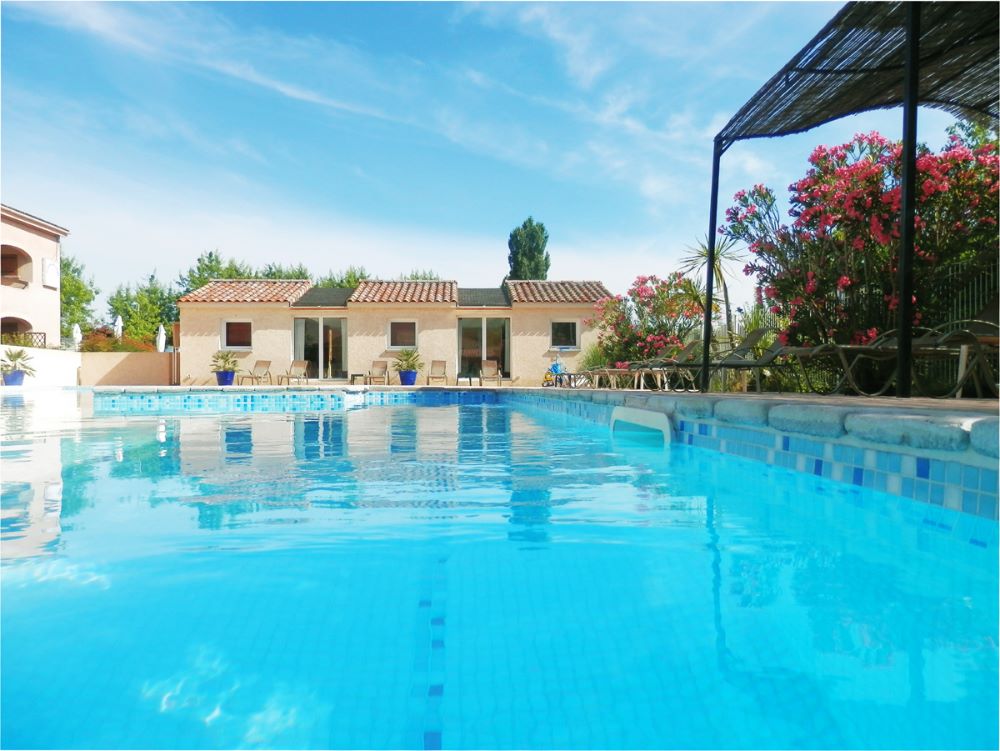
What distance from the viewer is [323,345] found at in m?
19.9

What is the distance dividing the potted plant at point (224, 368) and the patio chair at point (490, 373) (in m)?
6.69

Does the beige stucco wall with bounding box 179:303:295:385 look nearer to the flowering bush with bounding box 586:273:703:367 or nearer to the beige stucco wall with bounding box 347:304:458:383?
the beige stucco wall with bounding box 347:304:458:383

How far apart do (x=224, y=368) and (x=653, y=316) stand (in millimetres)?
11510

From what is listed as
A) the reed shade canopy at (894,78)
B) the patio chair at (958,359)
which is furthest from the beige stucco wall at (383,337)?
the reed shade canopy at (894,78)

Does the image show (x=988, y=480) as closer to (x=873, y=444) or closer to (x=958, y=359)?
(x=873, y=444)

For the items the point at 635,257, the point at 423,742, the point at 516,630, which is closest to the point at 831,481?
the point at 516,630

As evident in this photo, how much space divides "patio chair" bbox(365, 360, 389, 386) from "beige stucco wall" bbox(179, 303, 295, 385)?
2423 mm

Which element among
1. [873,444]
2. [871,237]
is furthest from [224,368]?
[873,444]

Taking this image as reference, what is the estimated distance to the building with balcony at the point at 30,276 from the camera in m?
21.1

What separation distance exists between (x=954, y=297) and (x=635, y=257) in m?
16.5

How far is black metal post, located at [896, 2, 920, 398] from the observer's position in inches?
134

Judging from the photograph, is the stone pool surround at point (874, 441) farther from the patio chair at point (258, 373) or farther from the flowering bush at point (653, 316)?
the patio chair at point (258, 373)

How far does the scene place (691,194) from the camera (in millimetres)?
16969

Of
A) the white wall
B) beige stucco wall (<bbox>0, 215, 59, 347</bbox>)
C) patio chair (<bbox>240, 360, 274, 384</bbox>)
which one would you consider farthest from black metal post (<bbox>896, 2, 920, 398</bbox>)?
beige stucco wall (<bbox>0, 215, 59, 347</bbox>)
